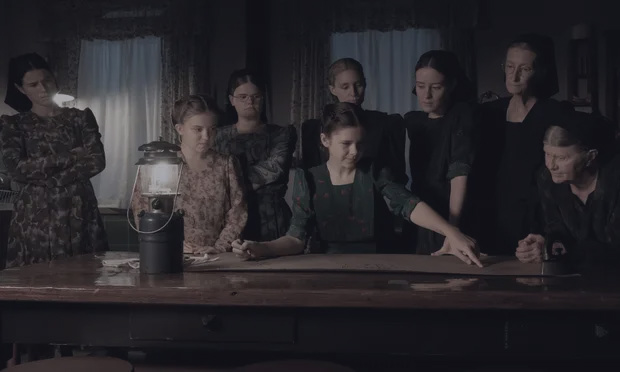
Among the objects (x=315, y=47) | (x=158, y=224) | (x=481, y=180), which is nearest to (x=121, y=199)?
(x=315, y=47)

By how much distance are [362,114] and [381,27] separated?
403cm

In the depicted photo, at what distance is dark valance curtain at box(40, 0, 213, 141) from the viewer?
6.97 meters

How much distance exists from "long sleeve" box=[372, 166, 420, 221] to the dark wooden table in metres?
0.70

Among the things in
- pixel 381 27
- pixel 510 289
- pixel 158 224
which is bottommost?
pixel 510 289

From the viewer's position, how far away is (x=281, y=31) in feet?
22.7

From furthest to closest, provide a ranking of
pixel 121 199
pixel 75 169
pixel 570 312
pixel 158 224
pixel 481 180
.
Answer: pixel 121 199 < pixel 75 169 < pixel 481 180 < pixel 158 224 < pixel 570 312

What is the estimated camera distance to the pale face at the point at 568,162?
2736 millimetres

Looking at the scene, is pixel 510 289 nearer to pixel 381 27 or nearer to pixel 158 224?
pixel 158 224

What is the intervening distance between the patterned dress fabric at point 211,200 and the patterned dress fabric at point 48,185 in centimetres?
72

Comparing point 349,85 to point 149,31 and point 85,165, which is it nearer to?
point 85,165

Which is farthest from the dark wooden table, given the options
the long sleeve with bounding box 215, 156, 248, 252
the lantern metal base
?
the long sleeve with bounding box 215, 156, 248, 252

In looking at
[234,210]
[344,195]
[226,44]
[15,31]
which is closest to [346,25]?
[226,44]

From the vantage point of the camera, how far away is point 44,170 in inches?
141

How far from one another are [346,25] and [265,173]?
362 centimetres
